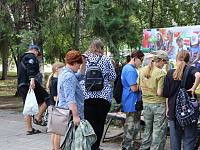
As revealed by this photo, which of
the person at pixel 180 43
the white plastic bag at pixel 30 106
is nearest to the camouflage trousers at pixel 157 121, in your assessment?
the white plastic bag at pixel 30 106

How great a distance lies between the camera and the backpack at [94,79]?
4715 mm

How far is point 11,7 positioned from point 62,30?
2.82 metres

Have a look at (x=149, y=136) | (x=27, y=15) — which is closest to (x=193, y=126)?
(x=149, y=136)

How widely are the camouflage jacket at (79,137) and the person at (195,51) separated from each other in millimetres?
5151

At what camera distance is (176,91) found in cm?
438

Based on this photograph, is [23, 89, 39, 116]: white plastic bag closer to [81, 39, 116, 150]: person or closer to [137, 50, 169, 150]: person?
[81, 39, 116, 150]: person

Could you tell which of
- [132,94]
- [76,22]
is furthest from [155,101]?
[76,22]

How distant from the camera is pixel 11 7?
38.1 ft

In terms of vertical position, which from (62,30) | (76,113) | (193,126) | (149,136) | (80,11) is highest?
(80,11)

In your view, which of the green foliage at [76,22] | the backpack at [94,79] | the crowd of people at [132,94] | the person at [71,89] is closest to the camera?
the person at [71,89]

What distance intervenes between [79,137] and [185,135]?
1.62 metres

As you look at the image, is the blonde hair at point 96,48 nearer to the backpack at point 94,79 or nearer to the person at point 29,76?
the backpack at point 94,79

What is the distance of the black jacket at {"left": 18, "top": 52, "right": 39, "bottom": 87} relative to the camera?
274 inches

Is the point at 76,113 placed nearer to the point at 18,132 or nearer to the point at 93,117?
the point at 93,117
